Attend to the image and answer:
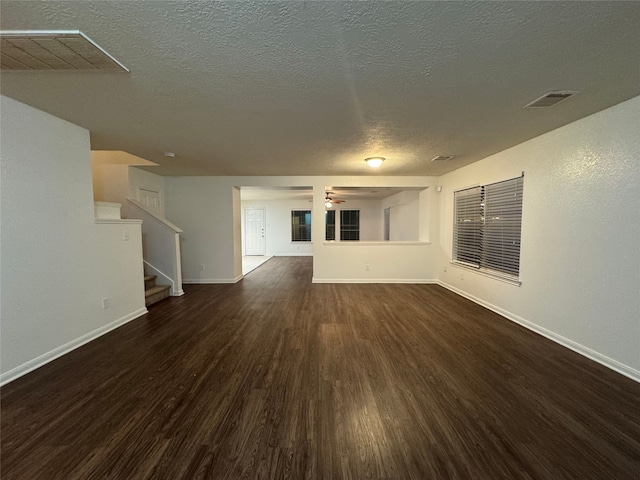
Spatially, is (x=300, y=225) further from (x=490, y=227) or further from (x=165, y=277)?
(x=490, y=227)

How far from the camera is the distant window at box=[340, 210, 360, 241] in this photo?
410 inches

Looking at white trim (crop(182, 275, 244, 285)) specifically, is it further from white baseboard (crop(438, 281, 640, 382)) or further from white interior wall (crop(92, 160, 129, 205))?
white baseboard (crop(438, 281, 640, 382))

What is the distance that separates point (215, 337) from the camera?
291 cm

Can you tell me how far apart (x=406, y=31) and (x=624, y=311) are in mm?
2976

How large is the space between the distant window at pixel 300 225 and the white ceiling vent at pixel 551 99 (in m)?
8.69

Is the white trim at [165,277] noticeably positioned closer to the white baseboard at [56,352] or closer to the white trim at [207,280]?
the white trim at [207,280]

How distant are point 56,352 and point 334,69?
3631mm

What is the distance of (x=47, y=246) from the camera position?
2383 millimetres

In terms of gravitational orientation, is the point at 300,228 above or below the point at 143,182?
below

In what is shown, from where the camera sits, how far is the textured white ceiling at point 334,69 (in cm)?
127

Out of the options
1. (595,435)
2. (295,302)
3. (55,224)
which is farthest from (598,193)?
(55,224)

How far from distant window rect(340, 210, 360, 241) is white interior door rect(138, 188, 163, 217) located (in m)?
6.74

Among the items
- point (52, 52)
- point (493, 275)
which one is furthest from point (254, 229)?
point (52, 52)

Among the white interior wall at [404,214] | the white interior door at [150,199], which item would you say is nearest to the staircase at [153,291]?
the white interior door at [150,199]
